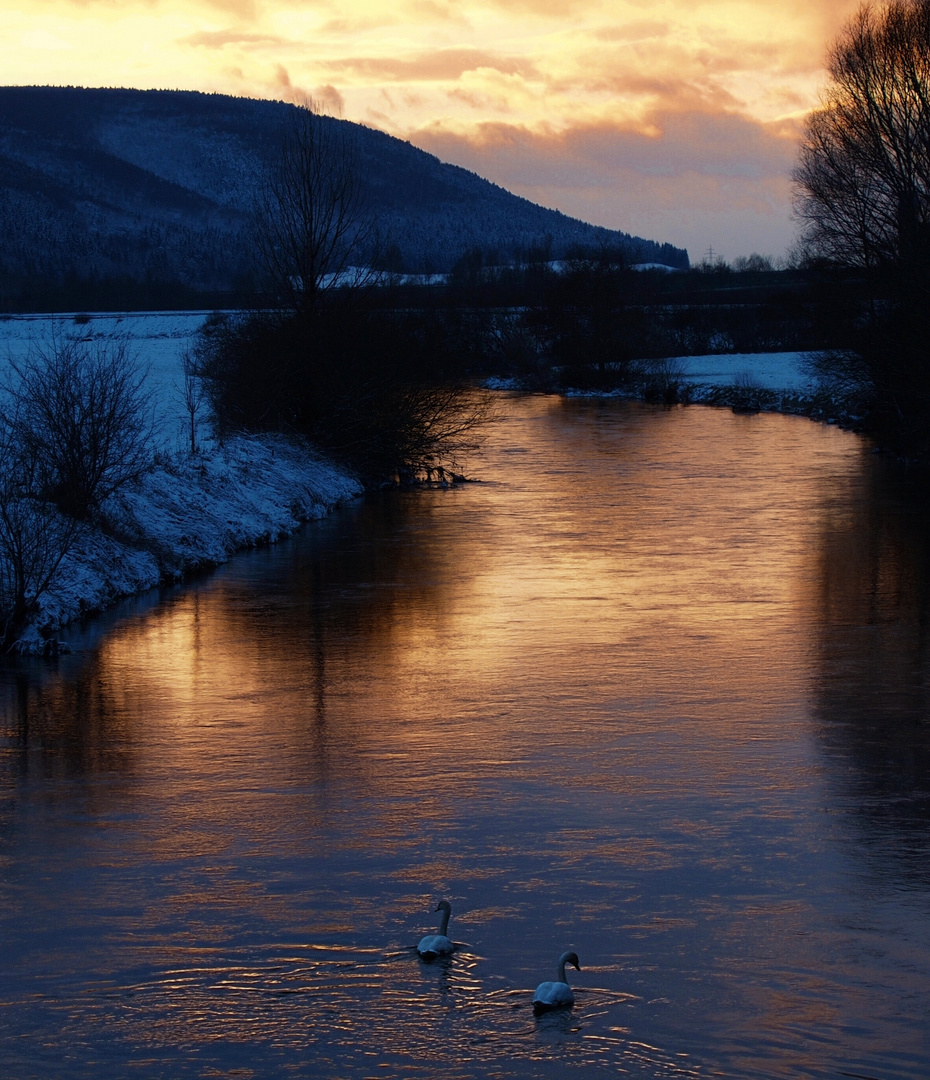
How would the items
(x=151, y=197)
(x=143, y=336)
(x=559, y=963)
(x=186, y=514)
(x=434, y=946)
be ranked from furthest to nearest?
(x=151, y=197)
(x=143, y=336)
(x=186, y=514)
(x=434, y=946)
(x=559, y=963)

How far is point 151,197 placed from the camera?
180m

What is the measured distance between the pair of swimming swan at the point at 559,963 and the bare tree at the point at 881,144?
26451 millimetres

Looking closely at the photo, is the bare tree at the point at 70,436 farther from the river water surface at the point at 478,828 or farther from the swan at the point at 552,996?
the swan at the point at 552,996

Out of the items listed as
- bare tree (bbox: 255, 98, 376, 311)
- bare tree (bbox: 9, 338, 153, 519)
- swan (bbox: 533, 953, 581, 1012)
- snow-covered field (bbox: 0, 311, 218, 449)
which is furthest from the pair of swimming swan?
snow-covered field (bbox: 0, 311, 218, 449)

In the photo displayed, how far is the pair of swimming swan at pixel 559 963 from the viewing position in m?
6.02

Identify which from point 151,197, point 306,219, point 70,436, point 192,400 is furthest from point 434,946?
point 151,197

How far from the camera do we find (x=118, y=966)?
657 cm

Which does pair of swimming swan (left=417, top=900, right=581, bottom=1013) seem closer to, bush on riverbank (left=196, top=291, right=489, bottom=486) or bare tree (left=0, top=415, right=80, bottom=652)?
bare tree (left=0, top=415, right=80, bottom=652)

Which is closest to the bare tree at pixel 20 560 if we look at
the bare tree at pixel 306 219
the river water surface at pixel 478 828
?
the river water surface at pixel 478 828

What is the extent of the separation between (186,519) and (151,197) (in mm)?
170236

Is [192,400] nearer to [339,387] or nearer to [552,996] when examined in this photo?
[339,387]

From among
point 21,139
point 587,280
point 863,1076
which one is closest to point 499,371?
point 587,280

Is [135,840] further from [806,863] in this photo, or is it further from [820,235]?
[820,235]

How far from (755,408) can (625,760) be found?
39055 mm
